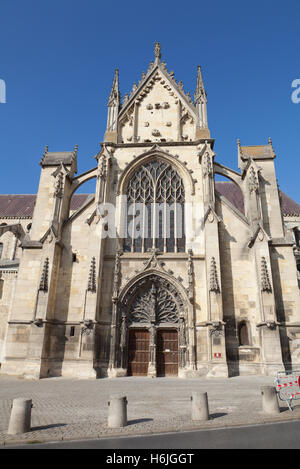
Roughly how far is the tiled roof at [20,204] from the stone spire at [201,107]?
59.4 ft

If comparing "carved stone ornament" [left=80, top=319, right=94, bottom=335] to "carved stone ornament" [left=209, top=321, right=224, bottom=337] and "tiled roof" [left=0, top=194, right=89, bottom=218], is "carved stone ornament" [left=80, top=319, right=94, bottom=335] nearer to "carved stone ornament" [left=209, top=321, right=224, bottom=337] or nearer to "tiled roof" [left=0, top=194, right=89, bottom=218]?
"carved stone ornament" [left=209, top=321, right=224, bottom=337]

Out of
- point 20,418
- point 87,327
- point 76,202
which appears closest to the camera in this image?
point 20,418

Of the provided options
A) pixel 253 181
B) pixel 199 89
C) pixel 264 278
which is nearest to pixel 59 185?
pixel 253 181

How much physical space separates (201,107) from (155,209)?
26.4ft

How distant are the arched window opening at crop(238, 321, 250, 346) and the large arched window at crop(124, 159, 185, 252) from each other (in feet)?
16.7

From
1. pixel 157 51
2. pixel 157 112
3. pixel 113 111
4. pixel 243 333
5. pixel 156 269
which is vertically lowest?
pixel 243 333

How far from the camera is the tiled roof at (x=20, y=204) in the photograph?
3425cm

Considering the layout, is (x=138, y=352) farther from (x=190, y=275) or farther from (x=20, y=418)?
(x=20, y=418)

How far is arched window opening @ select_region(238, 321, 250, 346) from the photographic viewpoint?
15.8 metres

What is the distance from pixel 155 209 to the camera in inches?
741

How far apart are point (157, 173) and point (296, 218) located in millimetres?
18741

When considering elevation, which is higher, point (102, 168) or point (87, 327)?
point (102, 168)

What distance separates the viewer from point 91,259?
16.5m
